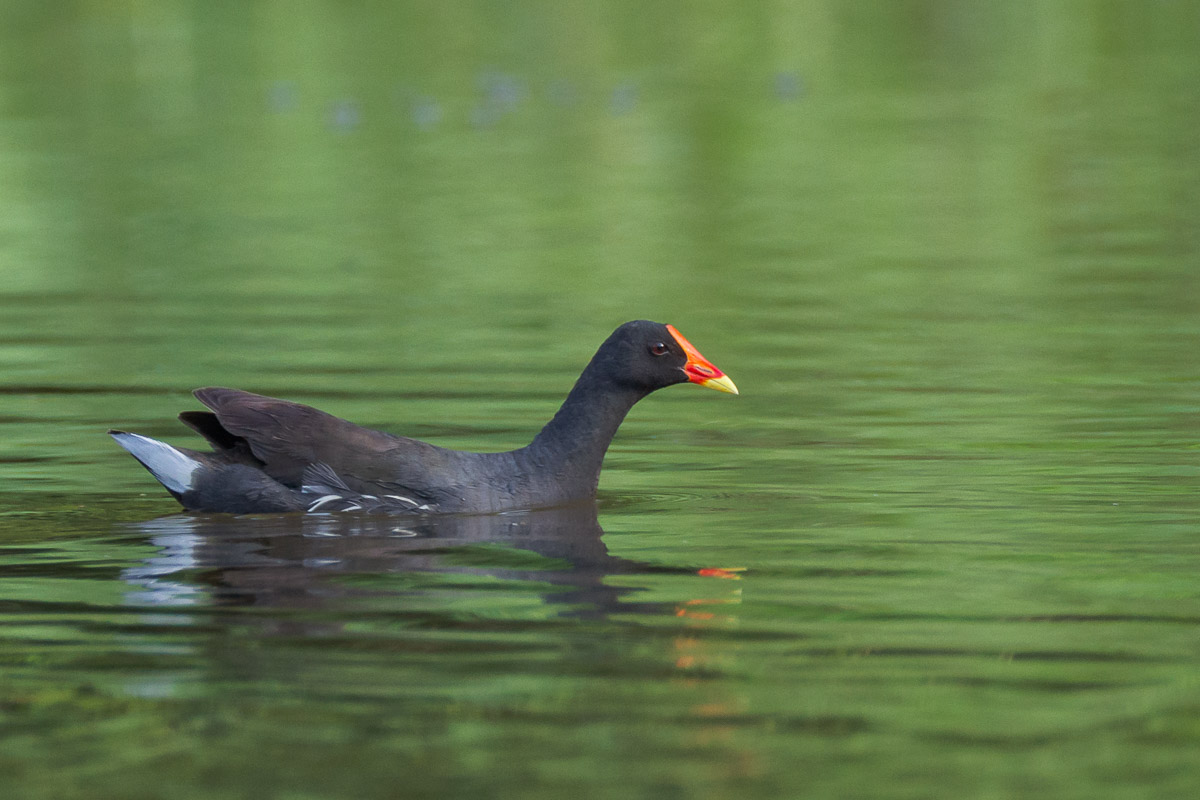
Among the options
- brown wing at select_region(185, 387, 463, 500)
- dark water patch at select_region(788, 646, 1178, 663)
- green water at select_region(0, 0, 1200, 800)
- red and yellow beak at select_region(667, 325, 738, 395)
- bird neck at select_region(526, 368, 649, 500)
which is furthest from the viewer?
red and yellow beak at select_region(667, 325, 738, 395)

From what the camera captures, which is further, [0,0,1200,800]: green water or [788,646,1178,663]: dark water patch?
[788,646,1178,663]: dark water patch

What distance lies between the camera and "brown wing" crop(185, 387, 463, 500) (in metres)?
8.33

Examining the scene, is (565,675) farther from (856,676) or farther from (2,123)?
(2,123)

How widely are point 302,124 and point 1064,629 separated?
21.3 m

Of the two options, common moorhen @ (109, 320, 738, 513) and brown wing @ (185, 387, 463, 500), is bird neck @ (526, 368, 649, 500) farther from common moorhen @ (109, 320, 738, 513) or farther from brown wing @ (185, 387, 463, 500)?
brown wing @ (185, 387, 463, 500)

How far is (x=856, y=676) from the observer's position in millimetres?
5652

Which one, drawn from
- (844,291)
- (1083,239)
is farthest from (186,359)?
(1083,239)

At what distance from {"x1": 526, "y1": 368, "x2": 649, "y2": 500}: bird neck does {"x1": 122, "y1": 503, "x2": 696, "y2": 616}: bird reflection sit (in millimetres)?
158

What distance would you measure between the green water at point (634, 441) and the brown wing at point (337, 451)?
0.25 meters

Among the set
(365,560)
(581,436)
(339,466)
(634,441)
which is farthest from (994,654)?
(634,441)

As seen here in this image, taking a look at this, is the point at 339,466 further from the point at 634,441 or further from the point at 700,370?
the point at 634,441

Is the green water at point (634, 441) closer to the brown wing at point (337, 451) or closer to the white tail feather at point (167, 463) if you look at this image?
the white tail feather at point (167, 463)

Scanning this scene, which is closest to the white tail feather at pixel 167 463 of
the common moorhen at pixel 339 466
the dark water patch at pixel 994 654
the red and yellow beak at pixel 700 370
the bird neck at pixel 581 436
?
the common moorhen at pixel 339 466

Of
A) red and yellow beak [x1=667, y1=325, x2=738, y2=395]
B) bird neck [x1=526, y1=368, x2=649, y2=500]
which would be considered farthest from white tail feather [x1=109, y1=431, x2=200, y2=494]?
red and yellow beak [x1=667, y1=325, x2=738, y2=395]
